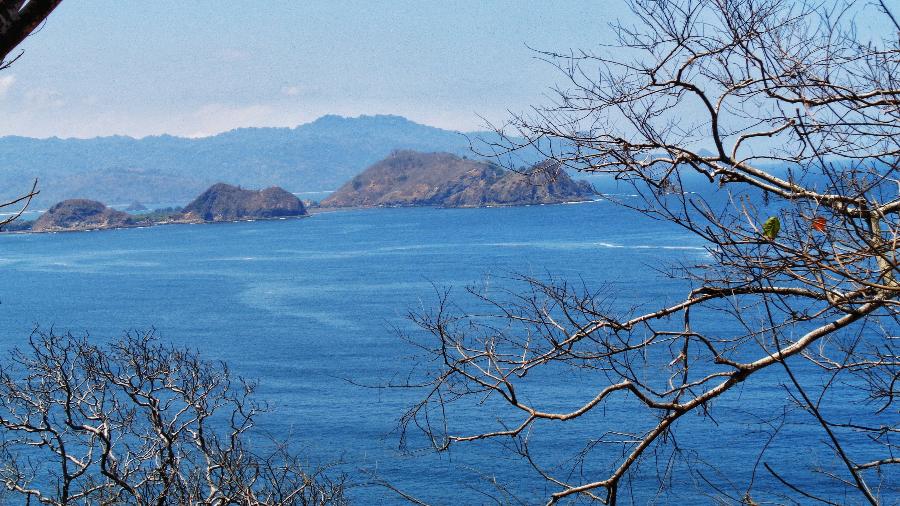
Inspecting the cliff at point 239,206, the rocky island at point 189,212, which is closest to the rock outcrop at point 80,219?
the rocky island at point 189,212

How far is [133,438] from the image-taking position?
27297mm

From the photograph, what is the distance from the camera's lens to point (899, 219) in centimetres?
445

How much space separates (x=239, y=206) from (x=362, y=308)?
126m

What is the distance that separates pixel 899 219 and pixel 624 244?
271ft

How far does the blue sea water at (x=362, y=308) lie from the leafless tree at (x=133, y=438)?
2.78 m

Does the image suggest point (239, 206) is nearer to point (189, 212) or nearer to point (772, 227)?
point (189, 212)

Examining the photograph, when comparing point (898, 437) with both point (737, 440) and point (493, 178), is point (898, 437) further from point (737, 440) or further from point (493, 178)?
point (493, 178)

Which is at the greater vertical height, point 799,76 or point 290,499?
point 799,76

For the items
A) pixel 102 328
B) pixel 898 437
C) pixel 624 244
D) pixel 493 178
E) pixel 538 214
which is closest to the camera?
pixel 898 437

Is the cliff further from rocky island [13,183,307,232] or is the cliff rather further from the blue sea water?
the blue sea water

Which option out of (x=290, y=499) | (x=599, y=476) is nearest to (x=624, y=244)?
(x=599, y=476)

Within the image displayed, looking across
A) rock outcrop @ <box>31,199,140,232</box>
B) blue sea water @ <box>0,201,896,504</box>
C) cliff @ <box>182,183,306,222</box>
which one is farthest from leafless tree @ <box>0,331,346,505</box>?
cliff @ <box>182,183,306,222</box>

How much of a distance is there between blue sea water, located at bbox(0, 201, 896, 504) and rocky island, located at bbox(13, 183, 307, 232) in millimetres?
23254

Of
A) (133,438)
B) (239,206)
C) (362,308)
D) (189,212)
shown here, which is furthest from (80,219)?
(133,438)
